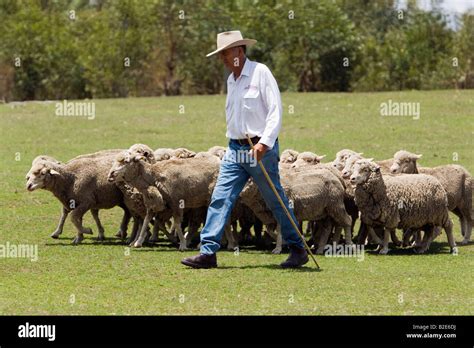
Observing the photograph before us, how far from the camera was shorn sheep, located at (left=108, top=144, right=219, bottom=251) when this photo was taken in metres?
14.8

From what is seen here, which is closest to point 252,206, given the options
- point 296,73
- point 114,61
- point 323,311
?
point 323,311

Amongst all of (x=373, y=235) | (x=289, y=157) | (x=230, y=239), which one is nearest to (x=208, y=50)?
(x=289, y=157)

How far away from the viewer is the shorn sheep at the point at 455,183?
1566cm

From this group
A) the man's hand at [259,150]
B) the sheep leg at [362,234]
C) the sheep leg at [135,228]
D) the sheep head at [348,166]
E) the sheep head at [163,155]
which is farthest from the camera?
the sheep head at [163,155]

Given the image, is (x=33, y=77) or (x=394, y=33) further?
(x=394, y=33)

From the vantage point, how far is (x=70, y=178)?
15.8m

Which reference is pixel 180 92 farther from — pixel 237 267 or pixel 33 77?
pixel 237 267

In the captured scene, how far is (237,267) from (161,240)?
3.43m

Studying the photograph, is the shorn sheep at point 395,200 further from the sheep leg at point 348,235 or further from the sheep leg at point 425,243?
the sheep leg at point 348,235

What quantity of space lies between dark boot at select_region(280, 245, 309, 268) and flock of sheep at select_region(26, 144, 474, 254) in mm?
1643

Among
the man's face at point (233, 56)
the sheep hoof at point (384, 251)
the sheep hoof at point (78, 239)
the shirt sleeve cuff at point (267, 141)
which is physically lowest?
the sheep hoof at point (78, 239)

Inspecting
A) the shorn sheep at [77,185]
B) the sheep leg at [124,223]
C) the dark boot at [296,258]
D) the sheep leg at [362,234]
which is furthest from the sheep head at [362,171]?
the sheep leg at [124,223]

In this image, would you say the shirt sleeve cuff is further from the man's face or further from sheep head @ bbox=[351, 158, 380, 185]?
sheep head @ bbox=[351, 158, 380, 185]

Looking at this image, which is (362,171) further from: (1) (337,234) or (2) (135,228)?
(2) (135,228)
